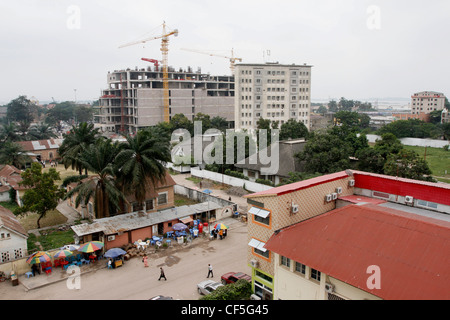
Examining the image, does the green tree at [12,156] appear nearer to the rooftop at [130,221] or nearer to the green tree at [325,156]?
the rooftop at [130,221]

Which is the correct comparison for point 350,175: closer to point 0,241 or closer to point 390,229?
point 390,229

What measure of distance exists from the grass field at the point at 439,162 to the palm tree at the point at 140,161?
28.5m

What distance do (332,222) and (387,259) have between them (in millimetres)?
2717

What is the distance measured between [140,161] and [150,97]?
216 ft

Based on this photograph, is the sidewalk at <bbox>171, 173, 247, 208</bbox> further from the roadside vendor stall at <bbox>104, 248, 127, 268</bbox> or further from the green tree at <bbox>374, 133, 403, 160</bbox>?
the green tree at <bbox>374, 133, 403, 160</bbox>

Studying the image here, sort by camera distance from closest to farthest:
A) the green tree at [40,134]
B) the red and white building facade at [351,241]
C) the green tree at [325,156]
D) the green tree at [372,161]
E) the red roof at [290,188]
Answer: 1. the red and white building facade at [351,241]
2. the red roof at [290,188]
3. the green tree at [325,156]
4. the green tree at [372,161]
5. the green tree at [40,134]

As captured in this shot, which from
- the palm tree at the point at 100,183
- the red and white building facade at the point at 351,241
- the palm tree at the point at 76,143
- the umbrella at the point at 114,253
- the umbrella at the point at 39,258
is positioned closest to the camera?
the red and white building facade at the point at 351,241

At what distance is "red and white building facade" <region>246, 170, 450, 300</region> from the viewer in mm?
10256

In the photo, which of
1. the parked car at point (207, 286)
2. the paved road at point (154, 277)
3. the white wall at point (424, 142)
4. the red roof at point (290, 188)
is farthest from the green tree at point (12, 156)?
the white wall at point (424, 142)

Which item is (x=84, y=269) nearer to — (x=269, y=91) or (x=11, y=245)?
(x=11, y=245)

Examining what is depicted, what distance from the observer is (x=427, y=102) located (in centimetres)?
12281

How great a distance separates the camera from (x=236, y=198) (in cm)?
Result: 3216

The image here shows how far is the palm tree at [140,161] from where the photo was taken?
72.7 ft

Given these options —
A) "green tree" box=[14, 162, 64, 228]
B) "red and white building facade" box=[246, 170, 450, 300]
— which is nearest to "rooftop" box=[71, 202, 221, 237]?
"green tree" box=[14, 162, 64, 228]
